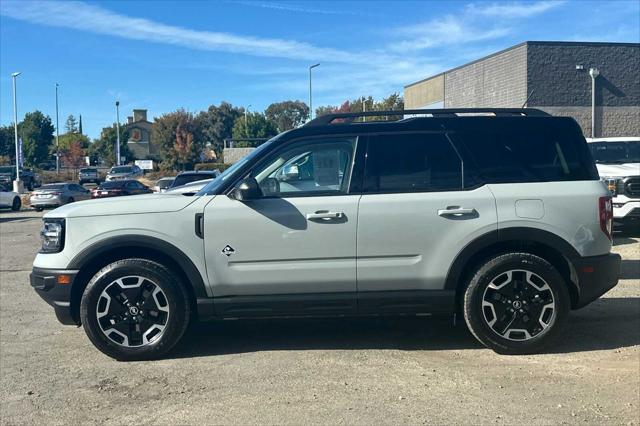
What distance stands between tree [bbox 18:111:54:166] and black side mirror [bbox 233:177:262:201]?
8088 cm

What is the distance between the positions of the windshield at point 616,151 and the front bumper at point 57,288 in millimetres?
10972

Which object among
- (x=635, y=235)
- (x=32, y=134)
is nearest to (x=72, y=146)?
(x=32, y=134)

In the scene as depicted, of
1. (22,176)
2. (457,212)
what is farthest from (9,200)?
(457,212)

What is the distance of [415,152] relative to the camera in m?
5.32

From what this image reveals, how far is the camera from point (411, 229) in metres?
5.14

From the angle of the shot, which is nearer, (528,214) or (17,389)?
(17,389)

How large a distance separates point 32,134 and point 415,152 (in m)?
83.9

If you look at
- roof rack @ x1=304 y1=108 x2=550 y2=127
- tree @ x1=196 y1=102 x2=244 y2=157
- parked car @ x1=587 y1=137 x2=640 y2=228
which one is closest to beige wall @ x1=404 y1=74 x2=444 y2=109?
parked car @ x1=587 y1=137 x2=640 y2=228

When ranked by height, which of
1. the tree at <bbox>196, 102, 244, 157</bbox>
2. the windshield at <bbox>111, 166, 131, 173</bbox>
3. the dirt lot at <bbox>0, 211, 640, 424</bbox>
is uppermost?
the tree at <bbox>196, 102, 244, 157</bbox>

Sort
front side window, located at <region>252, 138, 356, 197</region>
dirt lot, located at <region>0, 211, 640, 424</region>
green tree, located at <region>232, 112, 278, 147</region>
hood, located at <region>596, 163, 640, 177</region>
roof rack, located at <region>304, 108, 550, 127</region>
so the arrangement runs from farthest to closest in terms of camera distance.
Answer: green tree, located at <region>232, 112, 278, 147</region>, hood, located at <region>596, 163, 640, 177</region>, roof rack, located at <region>304, 108, 550, 127</region>, front side window, located at <region>252, 138, 356, 197</region>, dirt lot, located at <region>0, 211, 640, 424</region>

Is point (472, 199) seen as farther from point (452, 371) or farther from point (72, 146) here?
point (72, 146)

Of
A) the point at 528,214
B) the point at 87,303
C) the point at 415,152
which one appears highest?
the point at 415,152

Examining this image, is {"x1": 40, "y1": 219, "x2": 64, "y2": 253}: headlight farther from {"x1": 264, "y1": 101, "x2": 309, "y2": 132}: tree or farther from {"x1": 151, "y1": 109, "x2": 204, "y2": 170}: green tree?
{"x1": 264, "y1": 101, "x2": 309, "y2": 132}: tree

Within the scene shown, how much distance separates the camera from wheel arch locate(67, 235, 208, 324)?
5.11 meters
